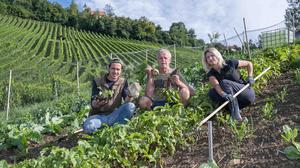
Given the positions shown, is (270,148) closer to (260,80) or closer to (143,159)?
(143,159)

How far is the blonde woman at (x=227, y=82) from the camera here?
3.81 metres

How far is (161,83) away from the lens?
4.25m

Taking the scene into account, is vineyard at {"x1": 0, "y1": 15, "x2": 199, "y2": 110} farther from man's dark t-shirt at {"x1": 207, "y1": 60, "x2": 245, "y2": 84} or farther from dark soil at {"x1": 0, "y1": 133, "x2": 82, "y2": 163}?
man's dark t-shirt at {"x1": 207, "y1": 60, "x2": 245, "y2": 84}

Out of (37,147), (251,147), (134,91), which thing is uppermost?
(134,91)

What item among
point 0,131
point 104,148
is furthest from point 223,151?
point 0,131

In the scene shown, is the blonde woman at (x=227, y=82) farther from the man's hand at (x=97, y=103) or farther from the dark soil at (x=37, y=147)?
the dark soil at (x=37, y=147)

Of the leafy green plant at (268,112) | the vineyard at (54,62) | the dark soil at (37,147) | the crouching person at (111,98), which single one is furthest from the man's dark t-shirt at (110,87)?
the vineyard at (54,62)

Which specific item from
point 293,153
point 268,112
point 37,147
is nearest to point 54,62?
point 37,147

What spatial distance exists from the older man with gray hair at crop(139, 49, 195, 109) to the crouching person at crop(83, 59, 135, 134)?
0.77ft

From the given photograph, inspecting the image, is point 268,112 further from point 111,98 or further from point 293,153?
point 111,98

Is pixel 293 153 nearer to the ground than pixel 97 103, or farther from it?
nearer to the ground

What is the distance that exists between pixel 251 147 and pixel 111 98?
5.97 feet

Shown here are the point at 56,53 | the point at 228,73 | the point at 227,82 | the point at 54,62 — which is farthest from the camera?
the point at 56,53

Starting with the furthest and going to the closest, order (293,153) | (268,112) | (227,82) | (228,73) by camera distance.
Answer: (228,73) < (227,82) < (268,112) < (293,153)
